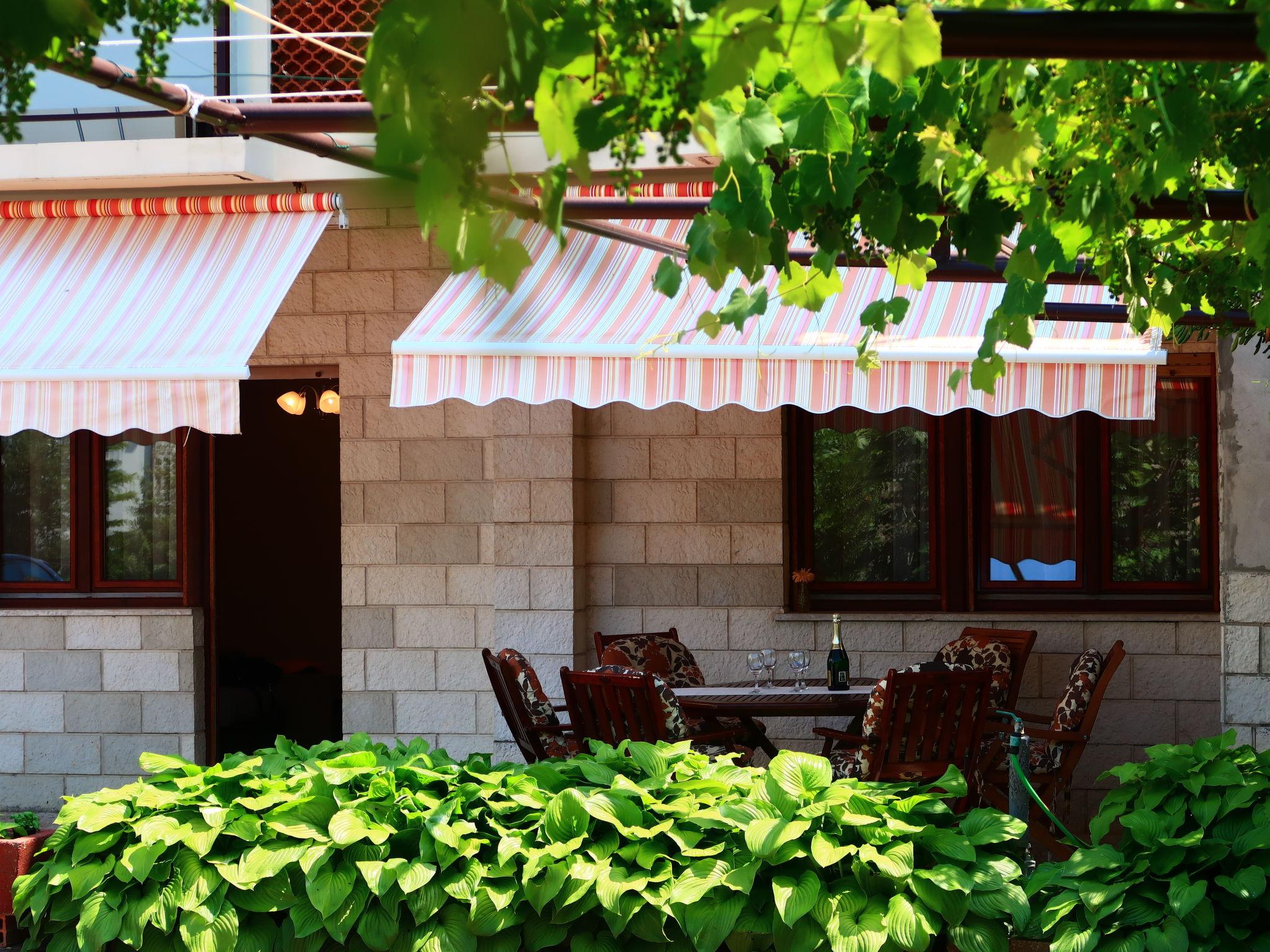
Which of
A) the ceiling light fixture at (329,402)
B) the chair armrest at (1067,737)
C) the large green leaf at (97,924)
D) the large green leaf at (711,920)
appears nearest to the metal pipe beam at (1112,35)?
the large green leaf at (711,920)

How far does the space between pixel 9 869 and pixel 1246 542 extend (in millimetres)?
5564

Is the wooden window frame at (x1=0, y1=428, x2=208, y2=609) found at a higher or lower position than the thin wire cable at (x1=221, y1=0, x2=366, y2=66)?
lower

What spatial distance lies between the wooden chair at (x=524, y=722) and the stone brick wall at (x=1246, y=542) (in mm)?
3109

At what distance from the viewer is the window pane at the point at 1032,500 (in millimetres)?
8859

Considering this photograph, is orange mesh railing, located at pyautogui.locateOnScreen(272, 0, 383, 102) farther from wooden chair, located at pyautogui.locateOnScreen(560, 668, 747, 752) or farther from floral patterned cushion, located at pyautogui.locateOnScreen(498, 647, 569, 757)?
wooden chair, located at pyautogui.locateOnScreen(560, 668, 747, 752)

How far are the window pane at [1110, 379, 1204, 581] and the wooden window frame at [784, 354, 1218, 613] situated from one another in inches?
2.2

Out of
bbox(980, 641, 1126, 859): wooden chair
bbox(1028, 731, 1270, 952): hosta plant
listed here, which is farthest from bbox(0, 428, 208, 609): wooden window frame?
bbox(1028, 731, 1270, 952): hosta plant

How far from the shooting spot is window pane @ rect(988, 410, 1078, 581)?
349 inches

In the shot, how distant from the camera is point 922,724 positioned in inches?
248

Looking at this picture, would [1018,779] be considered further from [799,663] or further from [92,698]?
[92,698]

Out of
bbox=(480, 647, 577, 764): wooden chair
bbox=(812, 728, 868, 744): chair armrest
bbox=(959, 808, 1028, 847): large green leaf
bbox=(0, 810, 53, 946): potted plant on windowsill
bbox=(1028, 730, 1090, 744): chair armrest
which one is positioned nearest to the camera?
bbox=(959, 808, 1028, 847): large green leaf

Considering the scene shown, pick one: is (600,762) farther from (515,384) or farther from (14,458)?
(14,458)

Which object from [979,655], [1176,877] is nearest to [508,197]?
[1176,877]

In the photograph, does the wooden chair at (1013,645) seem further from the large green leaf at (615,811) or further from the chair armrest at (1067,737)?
the large green leaf at (615,811)
